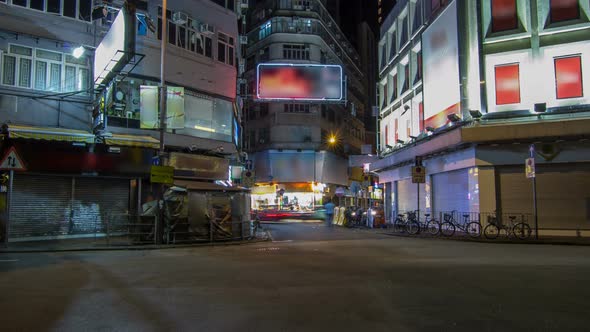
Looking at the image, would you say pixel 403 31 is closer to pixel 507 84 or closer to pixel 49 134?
pixel 507 84

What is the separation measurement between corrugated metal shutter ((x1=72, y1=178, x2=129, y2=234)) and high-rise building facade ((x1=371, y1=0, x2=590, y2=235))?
16.4 metres

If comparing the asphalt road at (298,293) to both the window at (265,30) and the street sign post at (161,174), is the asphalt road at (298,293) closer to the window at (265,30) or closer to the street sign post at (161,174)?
the street sign post at (161,174)

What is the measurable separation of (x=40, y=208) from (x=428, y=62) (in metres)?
21.5

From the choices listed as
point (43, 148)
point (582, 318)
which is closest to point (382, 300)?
point (582, 318)

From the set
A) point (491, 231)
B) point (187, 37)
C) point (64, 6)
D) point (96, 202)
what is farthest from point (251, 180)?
point (491, 231)

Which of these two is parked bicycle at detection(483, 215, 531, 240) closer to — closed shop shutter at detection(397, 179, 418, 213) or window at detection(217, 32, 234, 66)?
closed shop shutter at detection(397, 179, 418, 213)

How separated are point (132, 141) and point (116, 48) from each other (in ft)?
17.7

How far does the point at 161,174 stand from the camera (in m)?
19.2

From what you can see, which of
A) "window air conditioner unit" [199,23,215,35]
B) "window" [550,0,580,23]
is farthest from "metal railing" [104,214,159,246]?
"window" [550,0,580,23]

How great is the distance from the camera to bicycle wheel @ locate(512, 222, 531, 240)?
21023mm

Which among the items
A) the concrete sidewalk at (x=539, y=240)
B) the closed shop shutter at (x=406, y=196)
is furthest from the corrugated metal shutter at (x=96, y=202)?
the closed shop shutter at (x=406, y=196)

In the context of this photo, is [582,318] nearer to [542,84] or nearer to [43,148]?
[542,84]

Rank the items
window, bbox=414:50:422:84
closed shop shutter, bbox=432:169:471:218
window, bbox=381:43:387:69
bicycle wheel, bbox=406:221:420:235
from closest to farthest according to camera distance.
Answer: bicycle wheel, bbox=406:221:420:235, closed shop shutter, bbox=432:169:471:218, window, bbox=414:50:422:84, window, bbox=381:43:387:69

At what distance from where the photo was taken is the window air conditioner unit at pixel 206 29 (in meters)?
28.4
